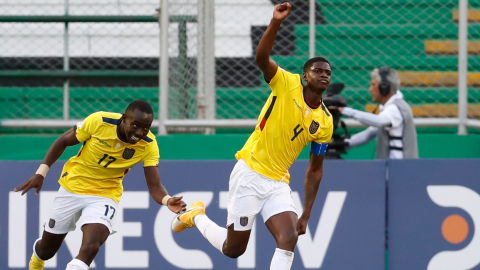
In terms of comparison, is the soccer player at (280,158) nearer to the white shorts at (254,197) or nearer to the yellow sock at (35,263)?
the white shorts at (254,197)

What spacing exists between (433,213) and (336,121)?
1302 mm

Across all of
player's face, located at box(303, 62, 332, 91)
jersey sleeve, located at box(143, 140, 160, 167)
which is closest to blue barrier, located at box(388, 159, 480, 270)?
player's face, located at box(303, 62, 332, 91)

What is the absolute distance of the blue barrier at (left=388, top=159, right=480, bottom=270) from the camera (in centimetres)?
626

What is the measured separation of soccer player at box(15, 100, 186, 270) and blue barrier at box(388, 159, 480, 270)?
94.4 inches

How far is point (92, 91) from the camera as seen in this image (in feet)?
28.7

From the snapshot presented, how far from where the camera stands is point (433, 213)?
6281mm

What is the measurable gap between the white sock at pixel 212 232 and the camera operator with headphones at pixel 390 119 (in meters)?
1.93

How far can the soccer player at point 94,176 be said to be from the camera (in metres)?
5.15

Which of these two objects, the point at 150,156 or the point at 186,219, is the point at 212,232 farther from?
the point at 150,156

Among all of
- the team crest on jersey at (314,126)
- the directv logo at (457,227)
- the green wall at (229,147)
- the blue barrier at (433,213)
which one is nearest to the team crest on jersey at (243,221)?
the team crest on jersey at (314,126)

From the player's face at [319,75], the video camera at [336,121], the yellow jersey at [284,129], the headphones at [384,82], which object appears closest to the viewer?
the player's face at [319,75]

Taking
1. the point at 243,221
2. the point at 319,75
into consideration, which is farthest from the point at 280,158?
the point at 319,75

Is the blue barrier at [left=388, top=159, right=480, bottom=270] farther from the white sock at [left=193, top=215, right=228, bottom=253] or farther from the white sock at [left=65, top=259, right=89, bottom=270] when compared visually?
the white sock at [left=65, top=259, right=89, bottom=270]

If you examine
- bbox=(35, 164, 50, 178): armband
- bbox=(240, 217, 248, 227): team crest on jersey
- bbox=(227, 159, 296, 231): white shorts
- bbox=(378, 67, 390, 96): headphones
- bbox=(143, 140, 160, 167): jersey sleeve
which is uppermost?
bbox=(378, 67, 390, 96): headphones
